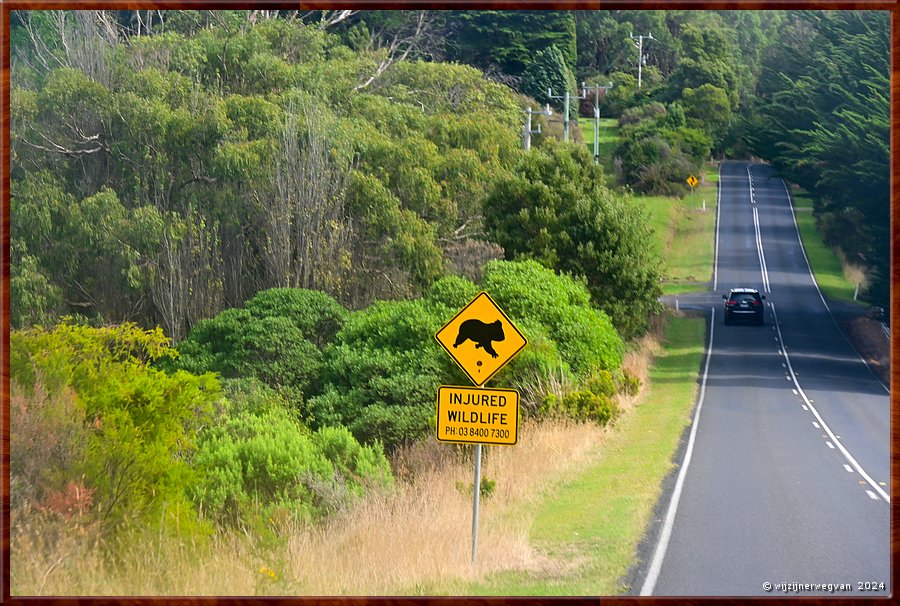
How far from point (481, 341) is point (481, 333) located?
0.09 meters

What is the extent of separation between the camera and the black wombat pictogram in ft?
41.0

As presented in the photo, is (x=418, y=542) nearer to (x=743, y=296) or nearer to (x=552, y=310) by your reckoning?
(x=552, y=310)

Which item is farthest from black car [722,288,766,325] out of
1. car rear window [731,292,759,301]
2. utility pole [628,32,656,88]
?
utility pole [628,32,656,88]

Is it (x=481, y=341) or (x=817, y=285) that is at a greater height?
(x=481, y=341)

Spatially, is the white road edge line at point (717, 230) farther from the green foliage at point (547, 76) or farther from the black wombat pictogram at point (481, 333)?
the black wombat pictogram at point (481, 333)

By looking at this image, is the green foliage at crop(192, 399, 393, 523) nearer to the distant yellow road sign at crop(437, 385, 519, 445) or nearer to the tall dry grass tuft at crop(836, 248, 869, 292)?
the distant yellow road sign at crop(437, 385, 519, 445)

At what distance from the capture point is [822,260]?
228ft

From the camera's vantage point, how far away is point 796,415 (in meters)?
31.5

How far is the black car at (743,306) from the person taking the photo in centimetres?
5103

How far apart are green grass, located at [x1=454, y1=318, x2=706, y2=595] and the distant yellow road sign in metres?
1.52

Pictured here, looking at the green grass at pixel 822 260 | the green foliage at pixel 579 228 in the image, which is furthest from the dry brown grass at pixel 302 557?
the green grass at pixel 822 260

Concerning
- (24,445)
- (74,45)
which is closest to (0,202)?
(24,445)

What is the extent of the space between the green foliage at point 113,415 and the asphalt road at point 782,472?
612 cm

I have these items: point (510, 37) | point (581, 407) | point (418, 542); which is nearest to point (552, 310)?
point (581, 407)
